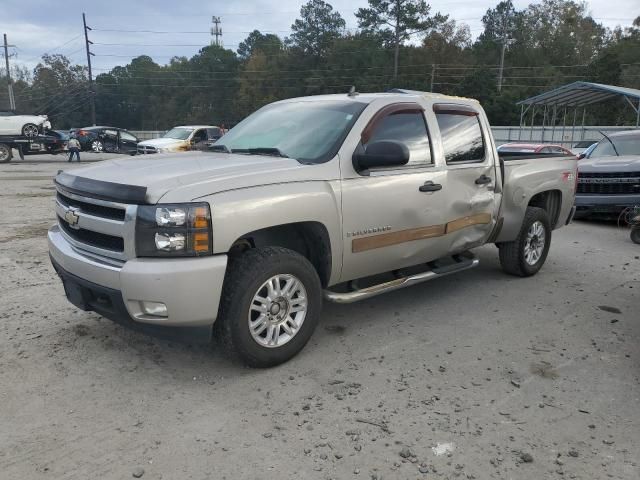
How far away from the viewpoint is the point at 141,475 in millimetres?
2668

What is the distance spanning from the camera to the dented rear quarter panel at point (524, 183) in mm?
5691

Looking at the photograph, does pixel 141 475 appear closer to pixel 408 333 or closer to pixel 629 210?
pixel 408 333

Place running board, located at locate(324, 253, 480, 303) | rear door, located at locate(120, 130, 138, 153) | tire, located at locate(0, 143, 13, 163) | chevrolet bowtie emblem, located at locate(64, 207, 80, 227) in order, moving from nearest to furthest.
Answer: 1. chevrolet bowtie emblem, located at locate(64, 207, 80, 227)
2. running board, located at locate(324, 253, 480, 303)
3. tire, located at locate(0, 143, 13, 163)
4. rear door, located at locate(120, 130, 138, 153)

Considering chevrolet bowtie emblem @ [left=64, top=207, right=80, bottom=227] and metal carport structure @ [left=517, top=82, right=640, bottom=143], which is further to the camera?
metal carport structure @ [left=517, top=82, right=640, bottom=143]

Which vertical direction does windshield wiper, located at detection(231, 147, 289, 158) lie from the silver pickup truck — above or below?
above

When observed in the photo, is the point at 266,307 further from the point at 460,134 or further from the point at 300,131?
the point at 460,134

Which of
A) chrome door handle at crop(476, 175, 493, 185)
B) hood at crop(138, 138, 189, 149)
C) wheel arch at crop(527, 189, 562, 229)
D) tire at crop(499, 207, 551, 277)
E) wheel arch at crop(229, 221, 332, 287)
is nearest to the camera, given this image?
wheel arch at crop(229, 221, 332, 287)

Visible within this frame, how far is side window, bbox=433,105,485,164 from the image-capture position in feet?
16.2

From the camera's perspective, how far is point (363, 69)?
67.8 meters

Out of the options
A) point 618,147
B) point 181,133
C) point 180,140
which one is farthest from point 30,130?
point 618,147

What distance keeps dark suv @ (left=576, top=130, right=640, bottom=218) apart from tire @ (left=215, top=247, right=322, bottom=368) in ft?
25.6

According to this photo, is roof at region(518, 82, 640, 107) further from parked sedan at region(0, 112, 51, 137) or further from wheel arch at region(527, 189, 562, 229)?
parked sedan at region(0, 112, 51, 137)

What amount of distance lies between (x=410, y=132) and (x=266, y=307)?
2030 mm

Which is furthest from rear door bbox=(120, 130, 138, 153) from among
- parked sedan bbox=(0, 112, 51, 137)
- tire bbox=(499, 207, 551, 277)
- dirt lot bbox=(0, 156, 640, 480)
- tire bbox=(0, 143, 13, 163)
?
tire bbox=(499, 207, 551, 277)
